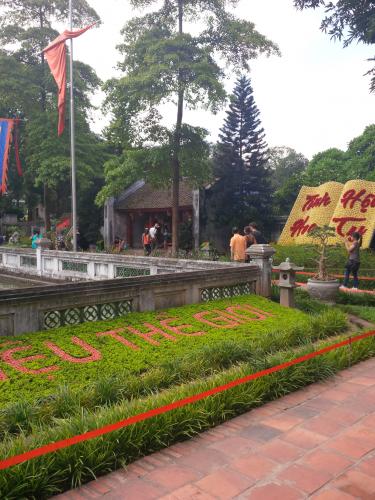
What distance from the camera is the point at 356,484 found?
311 centimetres

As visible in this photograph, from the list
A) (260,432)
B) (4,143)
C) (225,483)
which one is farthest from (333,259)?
(225,483)

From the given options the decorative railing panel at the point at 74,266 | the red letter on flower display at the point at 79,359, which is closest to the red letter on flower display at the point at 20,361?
the red letter on flower display at the point at 79,359

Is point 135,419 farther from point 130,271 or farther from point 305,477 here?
point 130,271

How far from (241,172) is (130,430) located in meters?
23.9

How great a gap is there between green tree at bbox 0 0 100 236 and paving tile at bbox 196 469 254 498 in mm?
23101

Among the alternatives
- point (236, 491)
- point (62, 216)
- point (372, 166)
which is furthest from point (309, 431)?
point (372, 166)

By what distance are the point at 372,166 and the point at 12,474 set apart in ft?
116

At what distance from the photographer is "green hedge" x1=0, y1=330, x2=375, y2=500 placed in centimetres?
301

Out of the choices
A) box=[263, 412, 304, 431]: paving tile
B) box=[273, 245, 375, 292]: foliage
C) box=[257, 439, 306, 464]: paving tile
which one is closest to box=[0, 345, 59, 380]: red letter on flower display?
box=[263, 412, 304, 431]: paving tile

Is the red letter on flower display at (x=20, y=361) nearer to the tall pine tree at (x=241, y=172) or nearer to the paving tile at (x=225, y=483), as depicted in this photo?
the paving tile at (x=225, y=483)

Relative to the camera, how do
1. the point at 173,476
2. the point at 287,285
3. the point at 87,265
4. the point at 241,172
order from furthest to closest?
the point at 241,172
the point at 87,265
the point at 287,285
the point at 173,476

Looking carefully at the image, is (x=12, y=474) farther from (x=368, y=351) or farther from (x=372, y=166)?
(x=372, y=166)

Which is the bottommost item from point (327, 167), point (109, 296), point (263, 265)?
point (109, 296)

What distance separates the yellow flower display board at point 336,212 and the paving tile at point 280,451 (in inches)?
617
